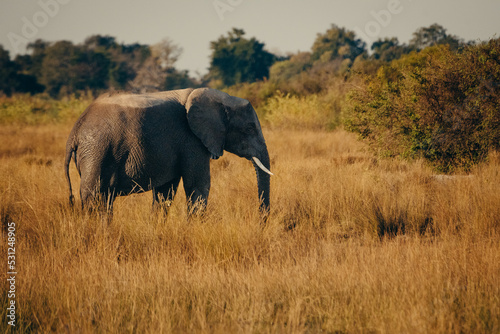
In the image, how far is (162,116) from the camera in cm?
510

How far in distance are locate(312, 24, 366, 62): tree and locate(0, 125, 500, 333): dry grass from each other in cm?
4513

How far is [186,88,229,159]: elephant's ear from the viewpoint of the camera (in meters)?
5.24

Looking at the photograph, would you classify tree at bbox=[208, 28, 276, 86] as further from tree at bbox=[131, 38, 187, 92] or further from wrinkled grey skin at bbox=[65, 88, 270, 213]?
wrinkled grey skin at bbox=[65, 88, 270, 213]

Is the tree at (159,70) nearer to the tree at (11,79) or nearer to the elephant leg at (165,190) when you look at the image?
the tree at (11,79)

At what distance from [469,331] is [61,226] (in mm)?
3608

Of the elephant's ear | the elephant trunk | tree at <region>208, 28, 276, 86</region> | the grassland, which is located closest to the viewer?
the grassland

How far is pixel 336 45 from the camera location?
55531mm

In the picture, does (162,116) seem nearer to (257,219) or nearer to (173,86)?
(257,219)

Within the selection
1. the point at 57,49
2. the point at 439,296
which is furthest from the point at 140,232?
the point at 57,49

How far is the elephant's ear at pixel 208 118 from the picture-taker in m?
5.24

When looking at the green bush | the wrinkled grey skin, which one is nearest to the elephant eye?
the wrinkled grey skin

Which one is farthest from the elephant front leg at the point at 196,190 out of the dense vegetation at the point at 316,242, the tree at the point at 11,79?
the tree at the point at 11,79

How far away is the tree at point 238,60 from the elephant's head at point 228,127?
44.2 meters

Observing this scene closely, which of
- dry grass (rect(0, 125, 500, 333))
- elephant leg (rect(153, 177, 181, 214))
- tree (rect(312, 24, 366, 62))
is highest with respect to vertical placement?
tree (rect(312, 24, 366, 62))
